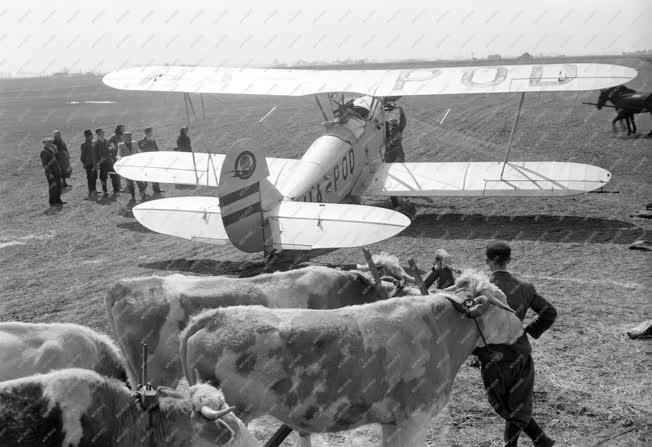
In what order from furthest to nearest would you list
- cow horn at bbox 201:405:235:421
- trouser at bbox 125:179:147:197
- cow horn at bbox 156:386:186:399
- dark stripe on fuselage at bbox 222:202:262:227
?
1. trouser at bbox 125:179:147:197
2. dark stripe on fuselage at bbox 222:202:262:227
3. cow horn at bbox 156:386:186:399
4. cow horn at bbox 201:405:235:421

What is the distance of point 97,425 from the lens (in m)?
4.58

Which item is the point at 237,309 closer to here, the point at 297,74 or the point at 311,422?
the point at 311,422

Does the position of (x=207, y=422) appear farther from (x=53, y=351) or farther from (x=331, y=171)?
(x=331, y=171)

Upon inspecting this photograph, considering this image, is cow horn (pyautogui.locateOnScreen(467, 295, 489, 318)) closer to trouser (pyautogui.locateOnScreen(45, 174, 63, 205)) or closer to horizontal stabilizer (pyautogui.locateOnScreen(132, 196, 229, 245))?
horizontal stabilizer (pyautogui.locateOnScreen(132, 196, 229, 245))

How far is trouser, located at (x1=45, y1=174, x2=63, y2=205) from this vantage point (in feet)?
61.5

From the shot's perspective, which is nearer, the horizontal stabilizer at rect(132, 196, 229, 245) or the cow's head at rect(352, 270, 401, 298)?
the cow's head at rect(352, 270, 401, 298)

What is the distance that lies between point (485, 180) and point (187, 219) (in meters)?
7.49

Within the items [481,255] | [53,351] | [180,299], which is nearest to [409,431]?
[180,299]

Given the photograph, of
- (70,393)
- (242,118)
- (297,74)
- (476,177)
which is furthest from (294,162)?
(242,118)

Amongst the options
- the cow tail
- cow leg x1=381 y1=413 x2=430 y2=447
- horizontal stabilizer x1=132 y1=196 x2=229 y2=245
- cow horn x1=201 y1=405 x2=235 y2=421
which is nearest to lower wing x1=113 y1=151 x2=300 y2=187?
horizontal stabilizer x1=132 y1=196 x2=229 y2=245

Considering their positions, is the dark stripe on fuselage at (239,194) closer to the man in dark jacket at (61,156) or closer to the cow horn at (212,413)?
the cow horn at (212,413)

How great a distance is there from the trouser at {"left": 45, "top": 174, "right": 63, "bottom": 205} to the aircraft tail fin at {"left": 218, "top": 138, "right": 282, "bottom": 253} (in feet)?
30.7

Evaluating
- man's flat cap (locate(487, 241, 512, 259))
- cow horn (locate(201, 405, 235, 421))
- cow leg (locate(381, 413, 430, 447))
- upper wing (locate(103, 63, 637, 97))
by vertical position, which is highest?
upper wing (locate(103, 63, 637, 97))

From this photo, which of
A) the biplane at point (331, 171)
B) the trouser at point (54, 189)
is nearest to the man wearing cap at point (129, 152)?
the biplane at point (331, 171)
